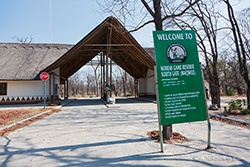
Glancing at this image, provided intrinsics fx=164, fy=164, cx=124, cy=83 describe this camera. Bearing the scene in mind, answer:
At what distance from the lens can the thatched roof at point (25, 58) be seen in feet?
60.7

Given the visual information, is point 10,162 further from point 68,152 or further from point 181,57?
point 181,57

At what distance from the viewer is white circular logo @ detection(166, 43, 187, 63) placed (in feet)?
14.0

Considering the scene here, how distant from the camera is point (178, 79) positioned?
423 cm

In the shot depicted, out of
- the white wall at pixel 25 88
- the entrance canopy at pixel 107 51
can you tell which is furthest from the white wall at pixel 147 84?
the white wall at pixel 25 88

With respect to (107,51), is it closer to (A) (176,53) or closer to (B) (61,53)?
(B) (61,53)

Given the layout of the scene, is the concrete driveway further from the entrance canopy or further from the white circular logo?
the entrance canopy

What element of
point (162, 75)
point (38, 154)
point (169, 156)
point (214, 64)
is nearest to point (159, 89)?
point (162, 75)

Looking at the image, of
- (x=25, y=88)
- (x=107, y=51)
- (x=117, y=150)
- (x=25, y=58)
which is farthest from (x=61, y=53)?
(x=117, y=150)

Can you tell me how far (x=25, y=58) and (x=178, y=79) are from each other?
22.5 metres

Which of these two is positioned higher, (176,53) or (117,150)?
(176,53)

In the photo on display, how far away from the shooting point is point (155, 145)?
4473 millimetres

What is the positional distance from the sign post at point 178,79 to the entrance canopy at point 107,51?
1308 centimetres

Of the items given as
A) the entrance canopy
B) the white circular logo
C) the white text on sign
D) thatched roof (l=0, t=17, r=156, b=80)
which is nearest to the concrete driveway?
the white circular logo

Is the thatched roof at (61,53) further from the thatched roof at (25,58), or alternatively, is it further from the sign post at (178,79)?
the sign post at (178,79)
